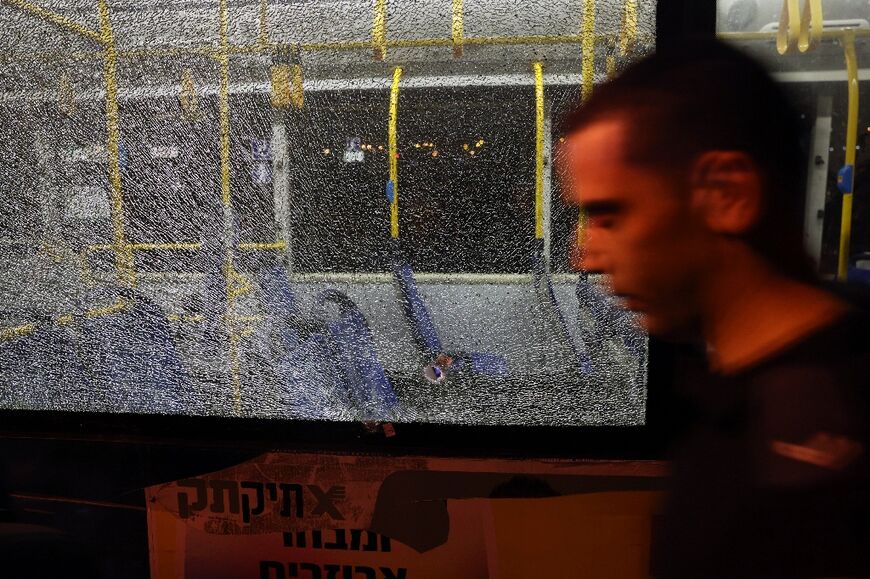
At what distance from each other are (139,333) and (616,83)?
4.39 feet

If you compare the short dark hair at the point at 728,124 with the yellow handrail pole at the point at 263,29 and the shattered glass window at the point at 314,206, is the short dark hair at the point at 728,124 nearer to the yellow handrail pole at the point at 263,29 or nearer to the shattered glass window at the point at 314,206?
the shattered glass window at the point at 314,206

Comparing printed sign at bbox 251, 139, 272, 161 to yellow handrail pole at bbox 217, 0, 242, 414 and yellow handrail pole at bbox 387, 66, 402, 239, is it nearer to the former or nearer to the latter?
yellow handrail pole at bbox 217, 0, 242, 414

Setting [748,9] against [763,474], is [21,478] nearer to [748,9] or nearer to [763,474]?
[763,474]

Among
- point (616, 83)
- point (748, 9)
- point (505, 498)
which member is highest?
point (748, 9)

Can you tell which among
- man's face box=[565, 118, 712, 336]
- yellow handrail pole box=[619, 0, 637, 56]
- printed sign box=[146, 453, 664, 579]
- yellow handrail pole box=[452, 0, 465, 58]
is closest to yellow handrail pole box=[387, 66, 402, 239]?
yellow handrail pole box=[452, 0, 465, 58]

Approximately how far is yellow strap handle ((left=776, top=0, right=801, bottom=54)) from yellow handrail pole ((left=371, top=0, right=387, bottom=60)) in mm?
891

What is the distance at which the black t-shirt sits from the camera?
0.66 meters

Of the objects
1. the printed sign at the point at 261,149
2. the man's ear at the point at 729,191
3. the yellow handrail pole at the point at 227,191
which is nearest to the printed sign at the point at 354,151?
the printed sign at the point at 261,149

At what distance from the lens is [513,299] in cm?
161

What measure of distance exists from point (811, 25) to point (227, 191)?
1379mm

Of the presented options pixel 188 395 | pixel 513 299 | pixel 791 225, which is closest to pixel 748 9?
pixel 513 299

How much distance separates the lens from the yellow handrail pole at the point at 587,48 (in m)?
1.52

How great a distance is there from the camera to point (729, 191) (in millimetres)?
771

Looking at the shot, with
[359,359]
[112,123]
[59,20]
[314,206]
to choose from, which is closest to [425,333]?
[359,359]
